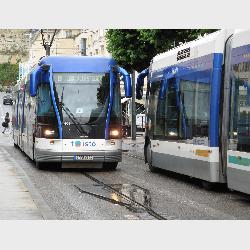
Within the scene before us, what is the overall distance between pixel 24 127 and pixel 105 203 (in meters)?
14.5

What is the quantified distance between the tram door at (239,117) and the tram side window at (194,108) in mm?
1216

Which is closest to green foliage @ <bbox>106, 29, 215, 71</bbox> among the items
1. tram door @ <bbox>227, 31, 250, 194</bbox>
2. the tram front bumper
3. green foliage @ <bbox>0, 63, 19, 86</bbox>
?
the tram front bumper

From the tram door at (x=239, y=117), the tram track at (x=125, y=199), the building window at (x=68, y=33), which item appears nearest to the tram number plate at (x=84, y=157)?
the tram track at (x=125, y=199)

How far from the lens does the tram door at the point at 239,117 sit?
43.0 feet

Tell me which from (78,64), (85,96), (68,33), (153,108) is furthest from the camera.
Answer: (68,33)

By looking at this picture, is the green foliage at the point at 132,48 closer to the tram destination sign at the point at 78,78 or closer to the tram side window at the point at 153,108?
the tram destination sign at the point at 78,78

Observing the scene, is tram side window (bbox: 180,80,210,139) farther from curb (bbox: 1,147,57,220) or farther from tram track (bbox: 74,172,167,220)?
curb (bbox: 1,147,57,220)

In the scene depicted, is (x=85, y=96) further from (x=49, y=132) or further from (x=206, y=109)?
(x=206, y=109)

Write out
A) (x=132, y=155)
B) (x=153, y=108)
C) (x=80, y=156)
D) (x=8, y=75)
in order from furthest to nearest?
1. (x=8, y=75)
2. (x=132, y=155)
3. (x=80, y=156)
4. (x=153, y=108)

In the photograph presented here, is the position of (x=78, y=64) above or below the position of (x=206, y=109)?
above

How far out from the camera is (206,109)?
15367 mm

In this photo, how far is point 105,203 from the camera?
1348 cm

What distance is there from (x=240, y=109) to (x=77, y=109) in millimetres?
7998

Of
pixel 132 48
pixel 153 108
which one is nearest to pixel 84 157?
pixel 153 108
